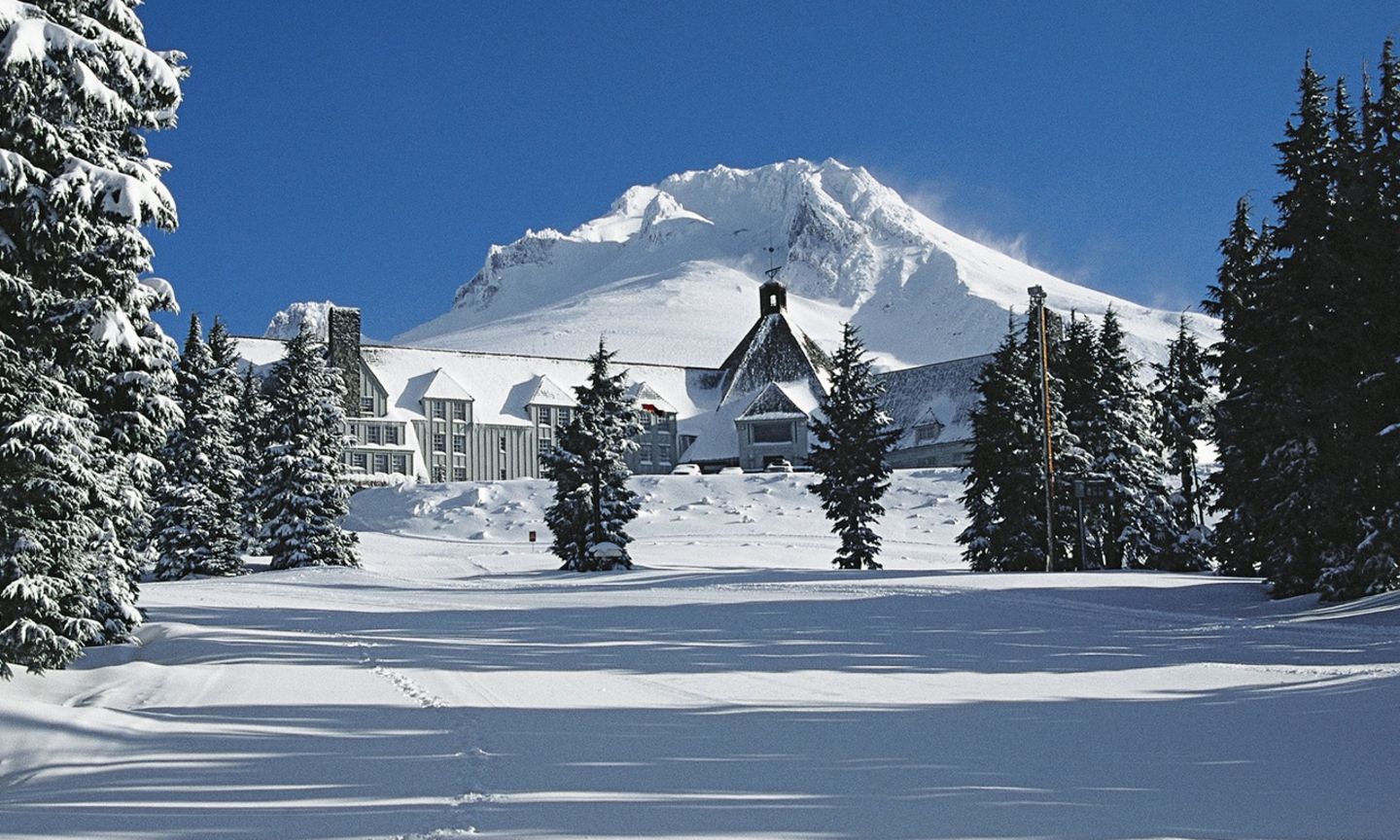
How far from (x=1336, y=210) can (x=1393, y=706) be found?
16.7 metres

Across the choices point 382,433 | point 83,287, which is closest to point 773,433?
point 382,433

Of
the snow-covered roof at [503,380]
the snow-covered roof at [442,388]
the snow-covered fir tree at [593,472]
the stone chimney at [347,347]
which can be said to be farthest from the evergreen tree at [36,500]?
the snow-covered roof at [442,388]

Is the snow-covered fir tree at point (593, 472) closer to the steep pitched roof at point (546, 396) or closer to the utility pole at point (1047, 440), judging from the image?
the utility pole at point (1047, 440)

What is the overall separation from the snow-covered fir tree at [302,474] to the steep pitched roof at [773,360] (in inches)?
1814

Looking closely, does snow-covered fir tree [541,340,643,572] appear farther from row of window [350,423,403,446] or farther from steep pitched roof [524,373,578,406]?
steep pitched roof [524,373,578,406]

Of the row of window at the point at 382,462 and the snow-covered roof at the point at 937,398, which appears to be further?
the snow-covered roof at the point at 937,398

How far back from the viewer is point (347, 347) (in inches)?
3137

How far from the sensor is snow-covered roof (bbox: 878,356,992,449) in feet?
271

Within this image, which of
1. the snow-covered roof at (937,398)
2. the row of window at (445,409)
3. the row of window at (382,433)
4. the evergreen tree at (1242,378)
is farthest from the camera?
the row of window at (445,409)

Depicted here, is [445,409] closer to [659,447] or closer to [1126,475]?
[659,447]

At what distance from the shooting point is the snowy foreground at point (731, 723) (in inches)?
282

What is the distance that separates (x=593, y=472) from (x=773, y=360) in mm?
50220

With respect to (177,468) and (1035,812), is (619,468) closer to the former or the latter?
(177,468)

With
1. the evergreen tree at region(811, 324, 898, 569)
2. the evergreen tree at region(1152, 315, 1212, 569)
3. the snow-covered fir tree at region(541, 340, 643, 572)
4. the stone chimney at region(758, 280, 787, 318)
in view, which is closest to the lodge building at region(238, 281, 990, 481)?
the stone chimney at region(758, 280, 787, 318)
